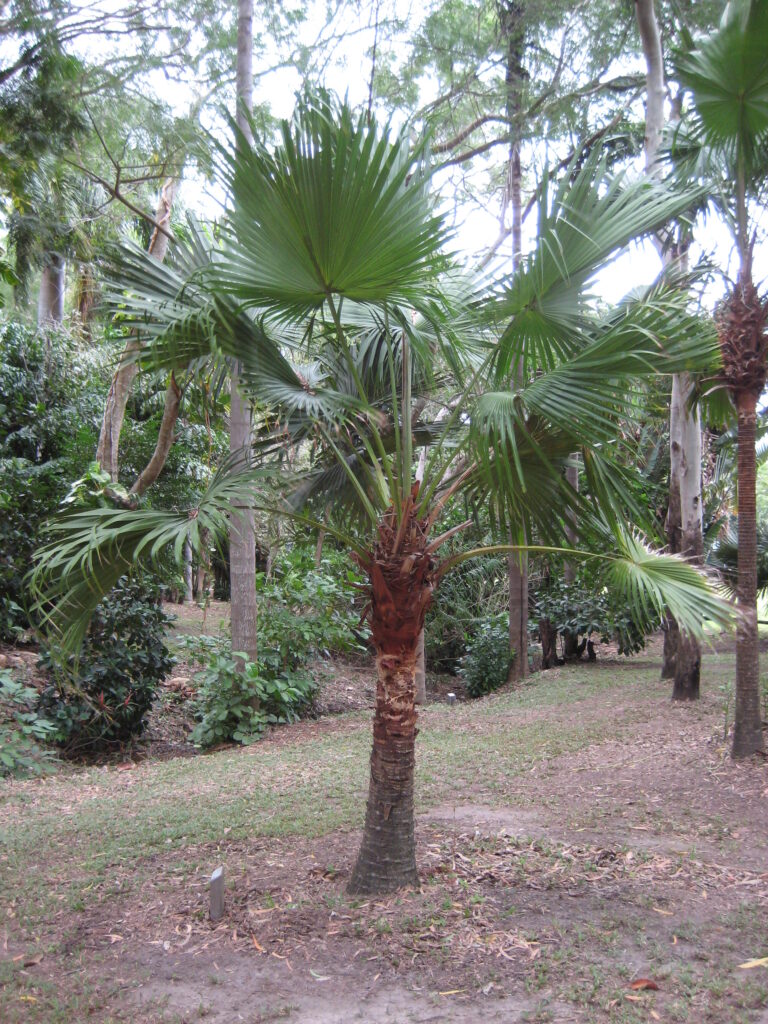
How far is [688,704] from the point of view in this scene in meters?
8.80

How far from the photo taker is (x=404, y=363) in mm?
4570

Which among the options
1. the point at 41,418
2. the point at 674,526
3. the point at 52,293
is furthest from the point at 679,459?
the point at 52,293

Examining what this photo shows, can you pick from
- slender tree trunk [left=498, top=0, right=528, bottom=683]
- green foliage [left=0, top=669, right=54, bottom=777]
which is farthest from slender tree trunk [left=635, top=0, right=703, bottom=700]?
green foliage [left=0, top=669, right=54, bottom=777]

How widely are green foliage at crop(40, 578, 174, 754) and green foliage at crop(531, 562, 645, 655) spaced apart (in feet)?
21.3

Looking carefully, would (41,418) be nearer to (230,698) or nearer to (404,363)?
(230,698)

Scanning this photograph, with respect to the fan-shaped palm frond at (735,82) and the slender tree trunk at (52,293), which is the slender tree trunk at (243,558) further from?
the slender tree trunk at (52,293)

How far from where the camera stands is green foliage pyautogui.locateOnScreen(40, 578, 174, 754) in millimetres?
8664

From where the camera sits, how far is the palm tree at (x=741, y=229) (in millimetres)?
5773

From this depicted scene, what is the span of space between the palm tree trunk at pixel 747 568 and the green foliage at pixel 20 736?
226 inches

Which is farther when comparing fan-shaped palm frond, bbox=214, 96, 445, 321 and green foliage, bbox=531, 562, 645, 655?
green foliage, bbox=531, 562, 645, 655

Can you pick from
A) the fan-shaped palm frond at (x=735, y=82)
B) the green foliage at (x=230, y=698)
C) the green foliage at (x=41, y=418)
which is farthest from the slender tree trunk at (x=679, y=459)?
the green foliage at (x=41, y=418)

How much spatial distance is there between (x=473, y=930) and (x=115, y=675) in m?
5.95

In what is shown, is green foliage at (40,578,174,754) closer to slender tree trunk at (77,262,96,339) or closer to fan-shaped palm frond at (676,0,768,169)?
slender tree trunk at (77,262,96,339)

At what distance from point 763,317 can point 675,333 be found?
9.38 feet
